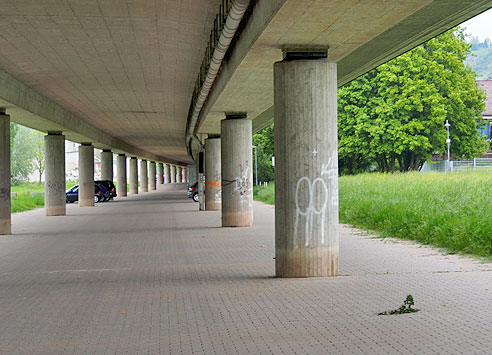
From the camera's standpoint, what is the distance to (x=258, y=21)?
1116 cm

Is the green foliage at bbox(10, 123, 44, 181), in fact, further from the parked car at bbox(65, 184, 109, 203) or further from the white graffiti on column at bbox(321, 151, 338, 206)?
the white graffiti on column at bbox(321, 151, 338, 206)

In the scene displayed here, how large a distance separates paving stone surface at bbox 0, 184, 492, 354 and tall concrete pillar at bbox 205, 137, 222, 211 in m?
15.4

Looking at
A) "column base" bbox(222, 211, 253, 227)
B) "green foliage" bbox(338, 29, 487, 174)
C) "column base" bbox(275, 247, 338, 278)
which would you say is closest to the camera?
"column base" bbox(275, 247, 338, 278)

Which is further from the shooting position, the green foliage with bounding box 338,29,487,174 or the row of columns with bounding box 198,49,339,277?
the green foliage with bounding box 338,29,487,174

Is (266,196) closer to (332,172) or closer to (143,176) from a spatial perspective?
(332,172)

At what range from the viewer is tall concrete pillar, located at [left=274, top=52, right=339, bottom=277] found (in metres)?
11.9

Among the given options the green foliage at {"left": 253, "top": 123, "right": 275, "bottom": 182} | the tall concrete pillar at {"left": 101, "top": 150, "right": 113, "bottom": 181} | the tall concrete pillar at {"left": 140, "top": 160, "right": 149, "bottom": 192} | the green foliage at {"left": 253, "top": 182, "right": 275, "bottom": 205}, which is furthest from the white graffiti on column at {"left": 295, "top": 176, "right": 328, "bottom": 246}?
the tall concrete pillar at {"left": 140, "top": 160, "right": 149, "bottom": 192}

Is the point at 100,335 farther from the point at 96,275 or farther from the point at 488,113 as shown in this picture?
the point at 488,113

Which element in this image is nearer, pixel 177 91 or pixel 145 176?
pixel 177 91

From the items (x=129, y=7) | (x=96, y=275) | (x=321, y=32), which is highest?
Answer: (x=129, y=7)

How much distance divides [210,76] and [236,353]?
37.8ft

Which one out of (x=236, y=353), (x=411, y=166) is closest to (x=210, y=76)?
(x=236, y=353)

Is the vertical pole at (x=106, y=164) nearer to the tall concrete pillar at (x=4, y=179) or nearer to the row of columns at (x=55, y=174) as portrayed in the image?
the row of columns at (x=55, y=174)

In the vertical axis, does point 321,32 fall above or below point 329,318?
above
